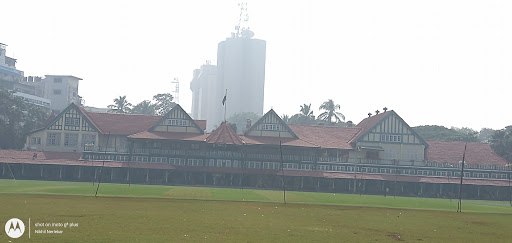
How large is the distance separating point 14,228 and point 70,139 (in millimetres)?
66498

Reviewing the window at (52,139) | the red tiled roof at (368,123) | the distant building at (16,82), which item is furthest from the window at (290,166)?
the distant building at (16,82)

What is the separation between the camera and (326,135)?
297 ft

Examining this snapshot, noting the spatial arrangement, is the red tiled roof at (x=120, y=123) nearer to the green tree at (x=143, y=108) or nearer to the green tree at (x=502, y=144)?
the green tree at (x=502, y=144)

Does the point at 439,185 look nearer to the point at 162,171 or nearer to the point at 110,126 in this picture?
the point at 162,171

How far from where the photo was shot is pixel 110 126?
91312 millimetres

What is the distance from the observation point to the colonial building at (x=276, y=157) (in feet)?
247

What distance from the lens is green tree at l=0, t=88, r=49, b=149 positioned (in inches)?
3642

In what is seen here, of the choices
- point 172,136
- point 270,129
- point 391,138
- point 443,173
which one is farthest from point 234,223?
point 391,138

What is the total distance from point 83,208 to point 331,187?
46516 millimetres

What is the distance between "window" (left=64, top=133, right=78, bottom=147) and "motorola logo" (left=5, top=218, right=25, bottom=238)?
208ft

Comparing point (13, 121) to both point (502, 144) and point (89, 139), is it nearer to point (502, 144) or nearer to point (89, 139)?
point (89, 139)

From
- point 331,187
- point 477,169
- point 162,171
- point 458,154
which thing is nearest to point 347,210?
point 331,187

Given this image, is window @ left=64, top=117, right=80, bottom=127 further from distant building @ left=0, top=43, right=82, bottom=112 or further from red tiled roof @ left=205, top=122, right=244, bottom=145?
distant building @ left=0, top=43, right=82, bottom=112

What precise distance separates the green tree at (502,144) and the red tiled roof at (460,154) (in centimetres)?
482
